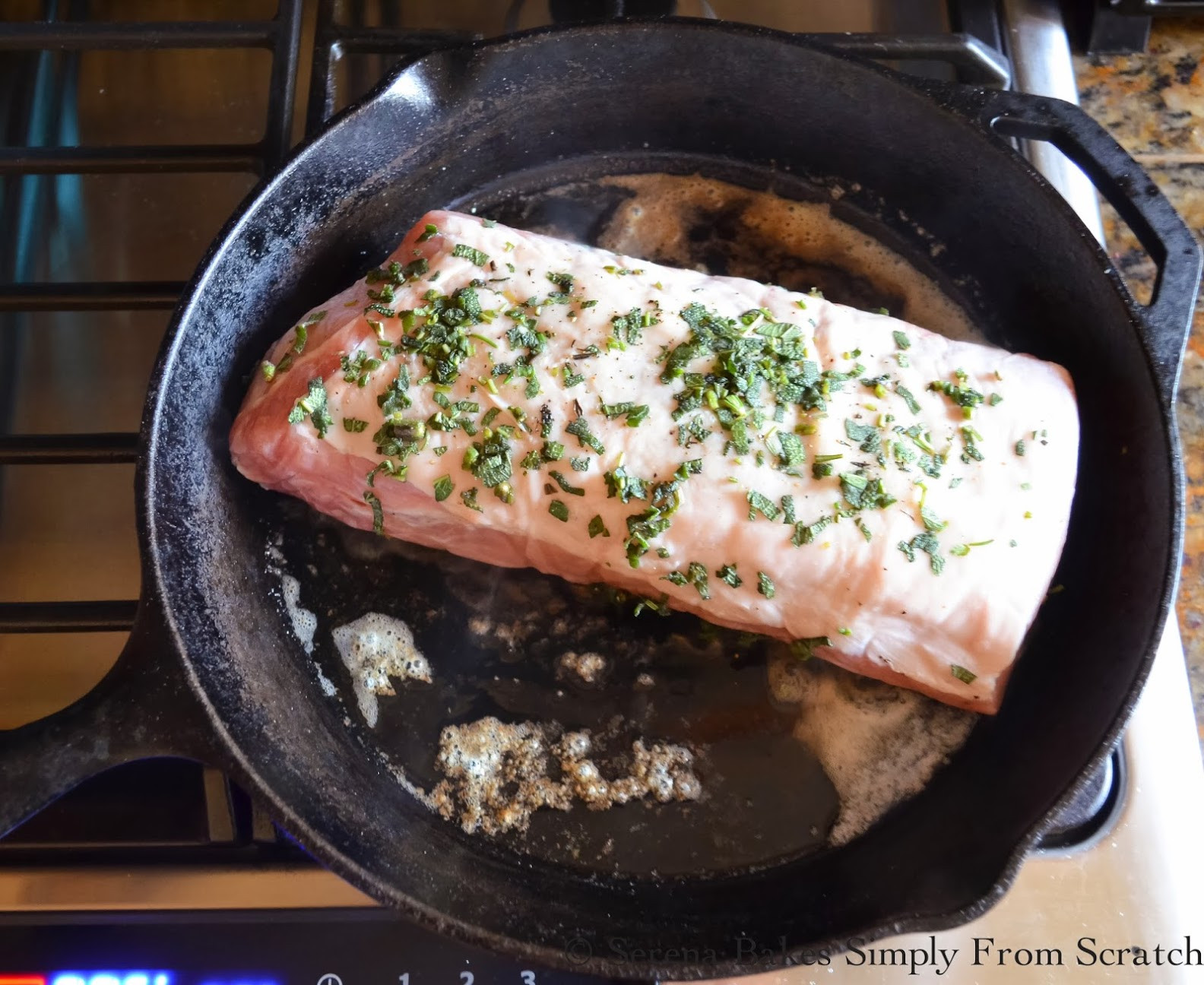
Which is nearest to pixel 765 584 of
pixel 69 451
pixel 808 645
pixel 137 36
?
pixel 808 645

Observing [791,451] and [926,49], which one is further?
[926,49]

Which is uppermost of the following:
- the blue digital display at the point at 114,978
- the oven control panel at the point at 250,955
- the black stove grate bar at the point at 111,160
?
the black stove grate bar at the point at 111,160

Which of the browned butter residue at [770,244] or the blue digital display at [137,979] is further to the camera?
the browned butter residue at [770,244]

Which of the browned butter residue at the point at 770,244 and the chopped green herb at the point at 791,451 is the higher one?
the browned butter residue at the point at 770,244

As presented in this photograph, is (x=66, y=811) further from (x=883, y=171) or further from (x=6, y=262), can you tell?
(x=883, y=171)

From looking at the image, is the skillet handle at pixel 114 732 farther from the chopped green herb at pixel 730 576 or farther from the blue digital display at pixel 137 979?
the chopped green herb at pixel 730 576

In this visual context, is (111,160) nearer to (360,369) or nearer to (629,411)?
(360,369)

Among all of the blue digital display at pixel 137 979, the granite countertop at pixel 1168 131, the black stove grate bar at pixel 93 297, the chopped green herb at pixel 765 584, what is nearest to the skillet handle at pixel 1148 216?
the granite countertop at pixel 1168 131
